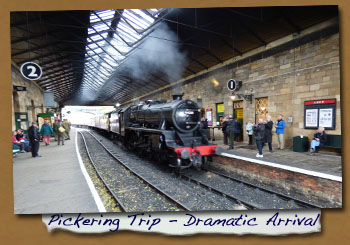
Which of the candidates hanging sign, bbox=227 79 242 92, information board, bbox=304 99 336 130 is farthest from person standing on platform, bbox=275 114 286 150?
hanging sign, bbox=227 79 242 92

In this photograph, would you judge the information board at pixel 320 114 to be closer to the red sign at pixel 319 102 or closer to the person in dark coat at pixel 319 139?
the red sign at pixel 319 102

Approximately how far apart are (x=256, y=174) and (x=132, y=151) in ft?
18.9

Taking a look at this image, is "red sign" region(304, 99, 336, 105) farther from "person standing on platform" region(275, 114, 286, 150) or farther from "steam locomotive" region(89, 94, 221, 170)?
"steam locomotive" region(89, 94, 221, 170)

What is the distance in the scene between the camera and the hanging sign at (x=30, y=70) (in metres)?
3.45

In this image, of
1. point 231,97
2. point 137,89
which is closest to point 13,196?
point 231,97

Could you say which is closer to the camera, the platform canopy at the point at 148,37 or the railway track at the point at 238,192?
the railway track at the point at 238,192

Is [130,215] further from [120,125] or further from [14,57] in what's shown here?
[120,125]

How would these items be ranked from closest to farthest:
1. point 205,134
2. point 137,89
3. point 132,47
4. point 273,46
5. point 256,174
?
point 256,174 → point 205,134 → point 273,46 → point 132,47 → point 137,89

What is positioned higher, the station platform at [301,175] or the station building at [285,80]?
the station building at [285,80]

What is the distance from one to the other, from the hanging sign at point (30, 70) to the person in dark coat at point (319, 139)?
270 inches

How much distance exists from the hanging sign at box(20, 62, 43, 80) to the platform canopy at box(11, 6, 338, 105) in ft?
0.36

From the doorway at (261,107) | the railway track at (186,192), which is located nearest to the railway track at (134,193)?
the railway track at (186,192)

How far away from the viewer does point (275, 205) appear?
10.9ft

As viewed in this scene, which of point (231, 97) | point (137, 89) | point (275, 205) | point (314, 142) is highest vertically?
point (137, 89)
